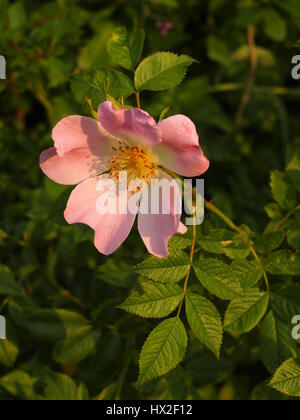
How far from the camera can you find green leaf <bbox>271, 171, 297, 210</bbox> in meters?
1.52

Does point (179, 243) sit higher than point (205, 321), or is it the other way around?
point (179, 243)

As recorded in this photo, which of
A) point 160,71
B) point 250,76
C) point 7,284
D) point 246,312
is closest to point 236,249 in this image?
point 246,312

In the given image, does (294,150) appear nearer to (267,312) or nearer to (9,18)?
(267,312)

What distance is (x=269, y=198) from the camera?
7.86 ft

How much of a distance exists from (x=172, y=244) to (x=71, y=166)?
1.02ft

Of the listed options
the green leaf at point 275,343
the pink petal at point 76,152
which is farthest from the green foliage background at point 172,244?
the pink petal at point 76,152

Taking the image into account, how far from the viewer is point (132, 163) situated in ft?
4.49

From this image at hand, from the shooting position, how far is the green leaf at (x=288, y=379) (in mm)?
1238

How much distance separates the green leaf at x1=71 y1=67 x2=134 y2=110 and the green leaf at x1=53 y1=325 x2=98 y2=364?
2.41 feet

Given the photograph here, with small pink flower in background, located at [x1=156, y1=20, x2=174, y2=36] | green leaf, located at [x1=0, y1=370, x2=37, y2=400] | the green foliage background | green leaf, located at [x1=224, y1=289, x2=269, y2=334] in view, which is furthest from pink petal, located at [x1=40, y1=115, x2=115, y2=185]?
small pink flower in background, located at [x1=156, y1=20, x2=174, y2=36]

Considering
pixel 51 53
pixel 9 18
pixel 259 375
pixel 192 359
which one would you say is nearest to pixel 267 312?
pixel 192 359

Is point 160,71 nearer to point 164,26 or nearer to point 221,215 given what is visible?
point 221,215

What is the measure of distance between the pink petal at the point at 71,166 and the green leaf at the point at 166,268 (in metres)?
0.26
